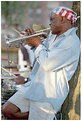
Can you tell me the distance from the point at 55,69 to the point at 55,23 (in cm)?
51

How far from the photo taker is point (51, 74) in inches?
190

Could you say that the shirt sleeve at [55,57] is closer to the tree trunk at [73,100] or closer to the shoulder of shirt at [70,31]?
the shoulder of shirt at [70,31]

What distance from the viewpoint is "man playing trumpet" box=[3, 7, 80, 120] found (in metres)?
4.79

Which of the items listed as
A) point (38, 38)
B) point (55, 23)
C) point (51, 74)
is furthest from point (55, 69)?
point (55, 23)

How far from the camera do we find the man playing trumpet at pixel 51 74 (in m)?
4.79

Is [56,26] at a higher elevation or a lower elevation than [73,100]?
Answer: higher

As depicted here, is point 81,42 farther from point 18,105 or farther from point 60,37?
point 18,105

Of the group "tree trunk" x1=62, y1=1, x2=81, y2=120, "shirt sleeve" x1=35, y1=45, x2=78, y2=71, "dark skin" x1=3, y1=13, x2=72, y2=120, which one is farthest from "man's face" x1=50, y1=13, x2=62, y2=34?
"tree trunk" x1=62, y1=1, x2=81, y2=120

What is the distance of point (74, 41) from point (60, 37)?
6.3 inches

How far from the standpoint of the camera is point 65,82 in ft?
15.9

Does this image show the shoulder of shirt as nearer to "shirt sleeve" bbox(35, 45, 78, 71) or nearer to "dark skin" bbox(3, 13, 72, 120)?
"dark skin" bbox(3, 13, 72, 120)

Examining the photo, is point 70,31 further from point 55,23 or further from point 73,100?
point 73,100

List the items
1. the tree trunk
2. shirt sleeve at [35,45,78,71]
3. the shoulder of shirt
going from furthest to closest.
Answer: the tree trunk, the shoulder of shirt, shirt sleeve at [35,45,78,71]

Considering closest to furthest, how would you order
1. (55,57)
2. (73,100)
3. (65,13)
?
1. (55,57)
2. (65,13)
3. (73,100)
